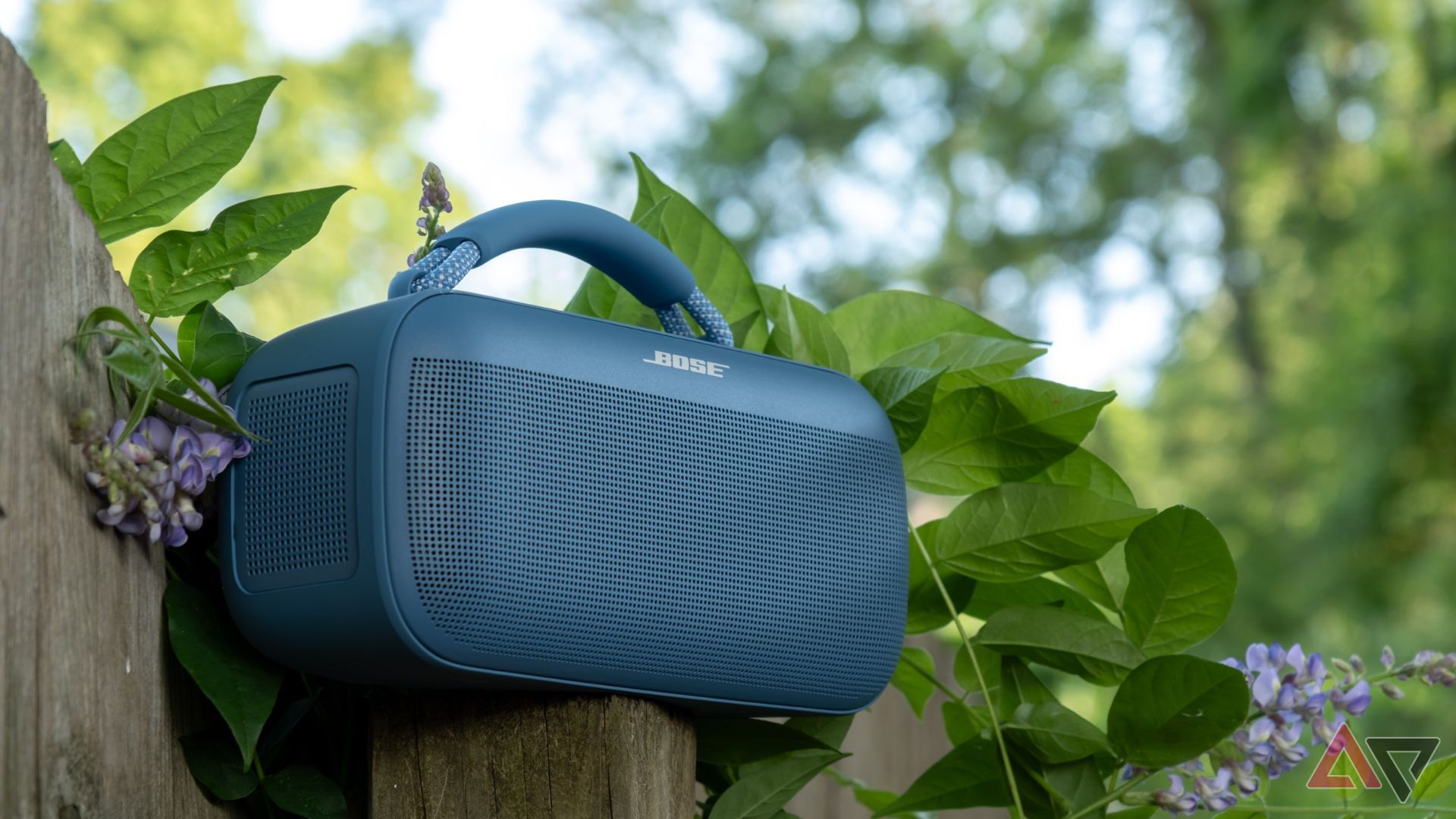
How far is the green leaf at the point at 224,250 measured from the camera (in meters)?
0.62

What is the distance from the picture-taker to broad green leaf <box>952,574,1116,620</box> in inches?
32.5

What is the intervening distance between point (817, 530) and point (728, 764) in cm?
18

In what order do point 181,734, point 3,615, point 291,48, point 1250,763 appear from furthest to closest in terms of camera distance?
point 291,48 → point 1250,763 → point 181,734 → point 3,615

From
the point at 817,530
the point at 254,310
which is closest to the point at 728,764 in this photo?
the point at 817,530

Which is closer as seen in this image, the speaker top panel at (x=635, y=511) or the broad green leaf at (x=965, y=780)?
the speaker top panel at (x=635, y=511)

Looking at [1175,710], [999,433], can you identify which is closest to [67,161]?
[999,433]

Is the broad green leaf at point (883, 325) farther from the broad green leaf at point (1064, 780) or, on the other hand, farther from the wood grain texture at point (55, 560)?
the wood grain texture at point (55, 560)

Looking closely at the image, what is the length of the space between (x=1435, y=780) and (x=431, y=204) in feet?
2.20

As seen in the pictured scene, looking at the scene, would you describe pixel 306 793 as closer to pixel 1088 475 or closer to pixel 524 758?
pixel 524 758

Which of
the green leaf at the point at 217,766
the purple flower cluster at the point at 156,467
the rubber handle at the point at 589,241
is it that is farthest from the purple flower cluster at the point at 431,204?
the green leaf at the point at 217,766

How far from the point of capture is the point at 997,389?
2.43 feet

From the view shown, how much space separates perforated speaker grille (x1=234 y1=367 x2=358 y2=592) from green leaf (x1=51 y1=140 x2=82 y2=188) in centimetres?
13

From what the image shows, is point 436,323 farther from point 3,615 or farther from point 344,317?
point 3,615

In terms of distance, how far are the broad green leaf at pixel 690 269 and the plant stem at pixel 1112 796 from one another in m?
0.33
